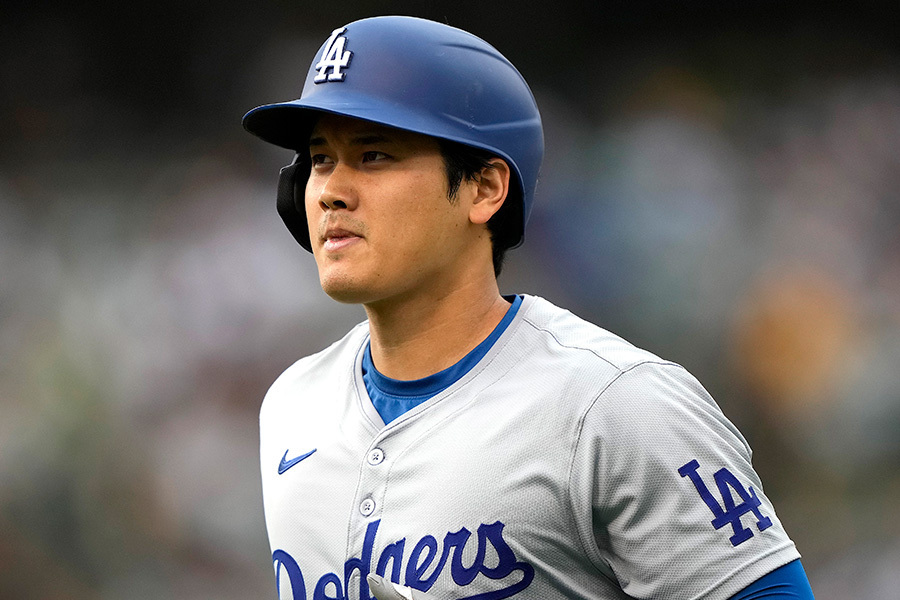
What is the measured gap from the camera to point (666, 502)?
1368 mm

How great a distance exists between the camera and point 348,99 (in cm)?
157

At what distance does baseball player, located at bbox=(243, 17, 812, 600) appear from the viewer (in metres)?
1.38

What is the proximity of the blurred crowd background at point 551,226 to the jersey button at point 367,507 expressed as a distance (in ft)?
8.86

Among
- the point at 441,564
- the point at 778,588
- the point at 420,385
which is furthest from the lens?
the point at 420,385

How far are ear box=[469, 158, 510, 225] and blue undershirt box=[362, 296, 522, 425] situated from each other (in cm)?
19

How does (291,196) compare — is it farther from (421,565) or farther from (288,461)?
(421,565)

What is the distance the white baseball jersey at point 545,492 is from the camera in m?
1.37

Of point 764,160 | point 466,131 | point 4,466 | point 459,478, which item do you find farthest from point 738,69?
point 4,466

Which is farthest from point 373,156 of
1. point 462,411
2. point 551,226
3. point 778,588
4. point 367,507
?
point 551,226

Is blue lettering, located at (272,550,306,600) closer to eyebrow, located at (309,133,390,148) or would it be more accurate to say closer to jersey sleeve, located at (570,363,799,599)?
jersey sleeve, located at (570,363,799,599)

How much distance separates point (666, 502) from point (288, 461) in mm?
728

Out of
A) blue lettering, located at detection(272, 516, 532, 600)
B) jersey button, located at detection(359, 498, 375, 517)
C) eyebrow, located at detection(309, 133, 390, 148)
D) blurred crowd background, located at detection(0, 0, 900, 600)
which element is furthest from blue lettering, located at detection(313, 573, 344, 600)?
blurred crowd background, located at detection(0, 0, 900, 600)

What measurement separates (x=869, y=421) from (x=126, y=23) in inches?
152

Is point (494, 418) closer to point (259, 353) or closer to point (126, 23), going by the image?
point (259, 353)
